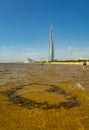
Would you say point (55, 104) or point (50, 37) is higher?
point (50, 37)

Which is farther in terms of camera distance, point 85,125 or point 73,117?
point 73,117

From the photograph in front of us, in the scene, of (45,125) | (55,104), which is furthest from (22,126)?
(55,104)

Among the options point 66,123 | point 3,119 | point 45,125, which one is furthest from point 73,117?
point 3,119

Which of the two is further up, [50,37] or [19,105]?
[50,37]

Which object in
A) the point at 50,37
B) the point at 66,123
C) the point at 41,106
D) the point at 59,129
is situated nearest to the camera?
the point at 59,129

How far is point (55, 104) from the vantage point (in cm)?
957

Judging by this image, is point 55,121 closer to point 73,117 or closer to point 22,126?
point 73,117

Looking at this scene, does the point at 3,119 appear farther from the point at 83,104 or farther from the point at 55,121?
the point at 83,104

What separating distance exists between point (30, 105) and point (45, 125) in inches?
109

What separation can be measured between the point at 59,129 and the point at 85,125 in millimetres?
1001

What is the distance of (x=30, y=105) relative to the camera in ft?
30.5

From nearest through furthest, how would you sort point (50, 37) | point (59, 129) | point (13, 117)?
point (59, 129) → point (13, 117) → point (50, 37)

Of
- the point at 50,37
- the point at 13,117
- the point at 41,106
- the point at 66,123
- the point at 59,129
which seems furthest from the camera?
the point at 50,37

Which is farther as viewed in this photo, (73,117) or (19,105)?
(19,105)
